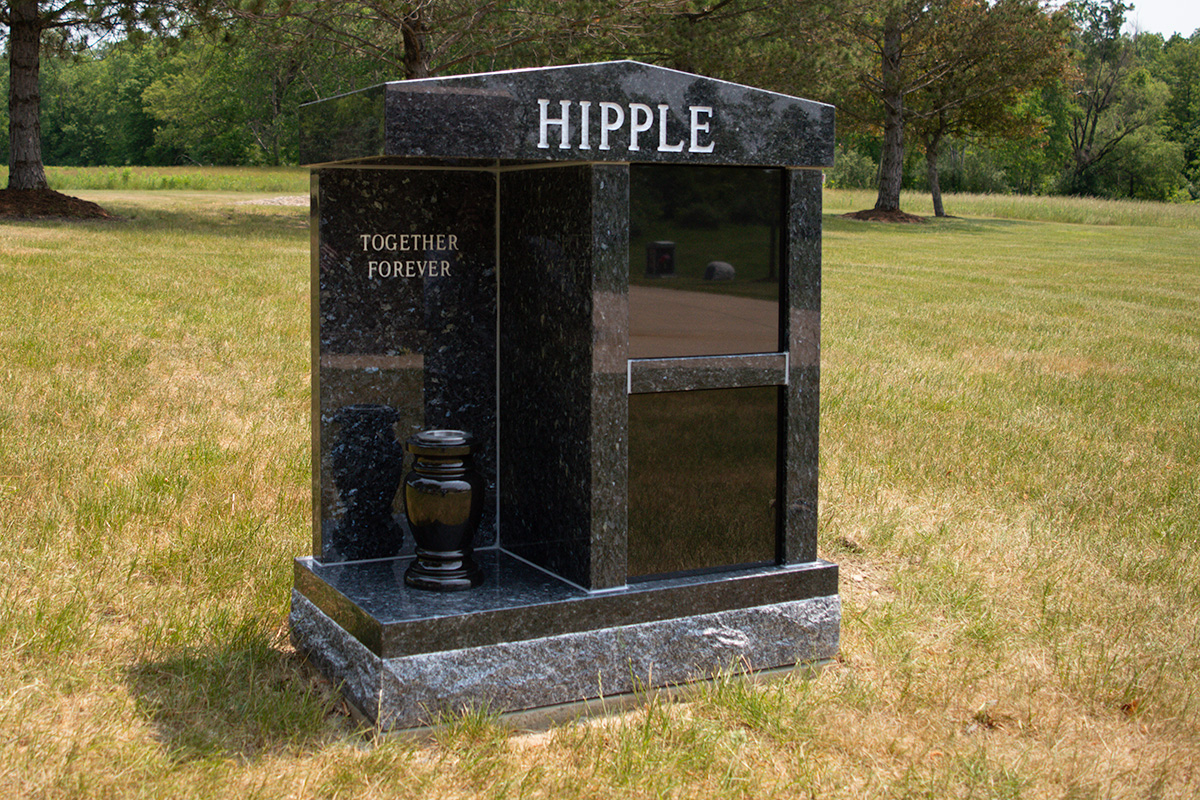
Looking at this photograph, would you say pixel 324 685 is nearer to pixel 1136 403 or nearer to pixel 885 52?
pixel 1136 403

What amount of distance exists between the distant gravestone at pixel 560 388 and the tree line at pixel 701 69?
14394 millimetres

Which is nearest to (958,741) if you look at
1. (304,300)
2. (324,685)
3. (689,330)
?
(689,330)

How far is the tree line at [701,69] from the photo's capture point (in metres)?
19.5

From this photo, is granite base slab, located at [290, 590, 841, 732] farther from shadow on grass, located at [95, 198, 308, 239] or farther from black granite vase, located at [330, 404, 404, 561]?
shadow on grass, located at [95, 198, 308, 239]

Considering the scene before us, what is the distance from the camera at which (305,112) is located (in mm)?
4066

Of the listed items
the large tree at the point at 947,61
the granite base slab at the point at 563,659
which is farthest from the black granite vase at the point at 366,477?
the large tree at the point at 947,61

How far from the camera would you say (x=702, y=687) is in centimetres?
381

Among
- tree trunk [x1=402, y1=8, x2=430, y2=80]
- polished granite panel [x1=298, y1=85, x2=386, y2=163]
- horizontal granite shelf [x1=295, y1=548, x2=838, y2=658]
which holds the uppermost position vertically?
tree trunk [x1=402, y1=8, x2=430, y2=80]

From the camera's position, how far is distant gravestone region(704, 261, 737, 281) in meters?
3.95

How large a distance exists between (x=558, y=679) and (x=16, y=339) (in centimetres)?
668

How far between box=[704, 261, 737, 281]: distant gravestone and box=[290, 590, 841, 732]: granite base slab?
1.18m

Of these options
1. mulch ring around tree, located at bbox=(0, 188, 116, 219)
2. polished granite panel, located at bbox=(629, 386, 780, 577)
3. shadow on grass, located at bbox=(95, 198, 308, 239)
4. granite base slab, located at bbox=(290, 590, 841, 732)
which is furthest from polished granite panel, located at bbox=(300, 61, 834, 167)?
mulch ring around tree, located at bbox=(0, 188, 116, 219)

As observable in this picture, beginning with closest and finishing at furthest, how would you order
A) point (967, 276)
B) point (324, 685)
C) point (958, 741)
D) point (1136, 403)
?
point (958, 741) → point (324, 685) → point (1136, 403) → point (967, 276)

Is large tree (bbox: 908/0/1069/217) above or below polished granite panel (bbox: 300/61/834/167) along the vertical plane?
above
